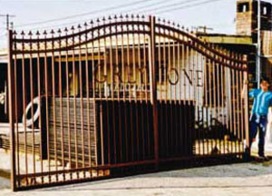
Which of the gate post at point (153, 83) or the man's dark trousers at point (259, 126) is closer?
the gate post at point (153, 83)

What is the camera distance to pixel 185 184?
8.31 meters

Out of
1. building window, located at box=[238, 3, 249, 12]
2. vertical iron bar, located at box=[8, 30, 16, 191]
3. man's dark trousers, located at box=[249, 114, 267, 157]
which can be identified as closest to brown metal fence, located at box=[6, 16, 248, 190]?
vertical iron bar, located at box=[8, 30, 16, 191]

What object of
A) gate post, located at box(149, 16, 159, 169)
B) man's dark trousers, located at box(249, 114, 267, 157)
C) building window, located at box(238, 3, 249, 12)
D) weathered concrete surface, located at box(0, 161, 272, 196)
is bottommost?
weathered concrete surface, located at box(0, 161, 272, 196)

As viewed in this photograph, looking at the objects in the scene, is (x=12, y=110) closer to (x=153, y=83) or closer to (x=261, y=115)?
(x=153, y=83)

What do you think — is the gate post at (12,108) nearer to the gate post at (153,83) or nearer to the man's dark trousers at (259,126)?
the gate post at (153,83)

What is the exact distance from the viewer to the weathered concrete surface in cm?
769

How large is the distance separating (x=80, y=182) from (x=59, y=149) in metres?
1.43

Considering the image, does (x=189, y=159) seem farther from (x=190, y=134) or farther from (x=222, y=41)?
(x=222, y=41)

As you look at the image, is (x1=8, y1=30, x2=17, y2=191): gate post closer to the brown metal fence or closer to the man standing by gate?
the brown metal fence

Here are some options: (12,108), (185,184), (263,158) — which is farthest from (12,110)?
(263,158)

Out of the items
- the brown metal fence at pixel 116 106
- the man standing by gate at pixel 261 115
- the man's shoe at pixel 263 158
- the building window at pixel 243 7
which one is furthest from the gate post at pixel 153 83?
the building window at pixel 243 7

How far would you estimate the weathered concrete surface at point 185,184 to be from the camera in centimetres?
769

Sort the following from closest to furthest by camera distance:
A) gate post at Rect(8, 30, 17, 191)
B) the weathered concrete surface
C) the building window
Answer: the weathered concrete surface, gate post at Rect(8, 30, 17, 191), the building window

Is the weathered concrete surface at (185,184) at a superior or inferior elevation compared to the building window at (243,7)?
inferior
